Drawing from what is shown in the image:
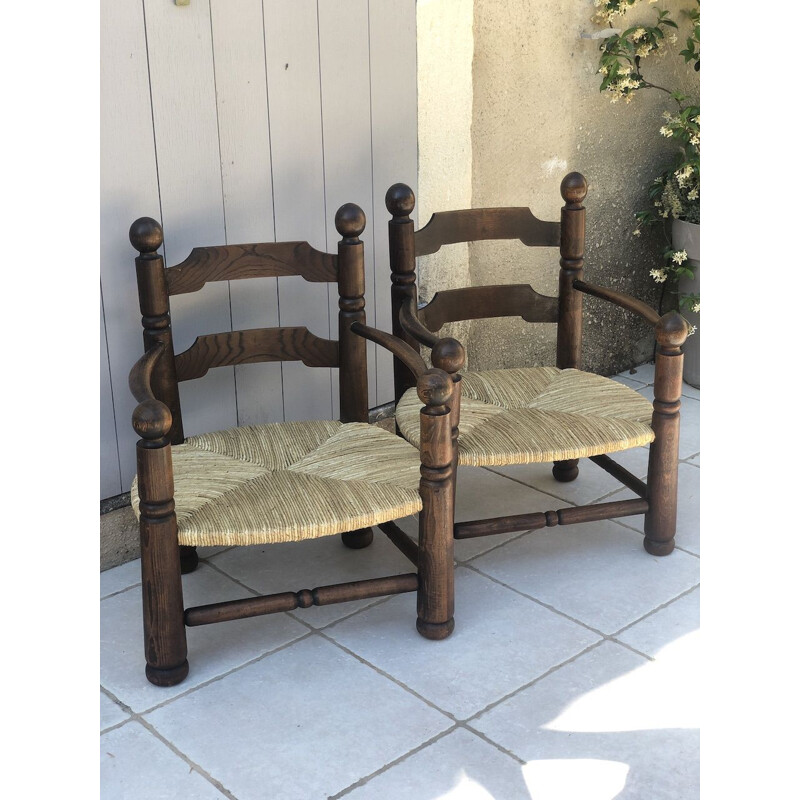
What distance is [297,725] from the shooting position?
70.4 inches

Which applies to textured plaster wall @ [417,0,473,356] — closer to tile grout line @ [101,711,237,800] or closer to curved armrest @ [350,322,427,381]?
curved armrest @ [350,322,427,381]

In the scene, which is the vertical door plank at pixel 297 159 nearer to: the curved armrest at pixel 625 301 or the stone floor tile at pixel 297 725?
the curved armrest at pixel 625 301

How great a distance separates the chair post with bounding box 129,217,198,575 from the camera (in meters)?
2.04

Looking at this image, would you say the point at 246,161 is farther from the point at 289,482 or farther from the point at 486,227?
the point at 289,482

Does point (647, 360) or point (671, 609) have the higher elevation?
point (647, 360)

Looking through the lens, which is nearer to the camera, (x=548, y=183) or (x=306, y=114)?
(x=306, y=114)

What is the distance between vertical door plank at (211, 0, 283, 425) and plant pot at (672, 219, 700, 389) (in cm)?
155

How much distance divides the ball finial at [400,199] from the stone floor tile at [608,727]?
1131 mm

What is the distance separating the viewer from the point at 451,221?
2.47 meters

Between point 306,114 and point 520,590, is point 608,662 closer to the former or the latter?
point 520,590

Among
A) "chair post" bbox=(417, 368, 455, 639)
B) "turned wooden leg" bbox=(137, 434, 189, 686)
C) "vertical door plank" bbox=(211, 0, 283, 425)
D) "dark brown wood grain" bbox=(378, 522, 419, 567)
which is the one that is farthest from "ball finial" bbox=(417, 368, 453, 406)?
"vertical door plank" bbox=(211, 0, 283, 425)

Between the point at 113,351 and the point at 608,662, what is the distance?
4.30 feet
